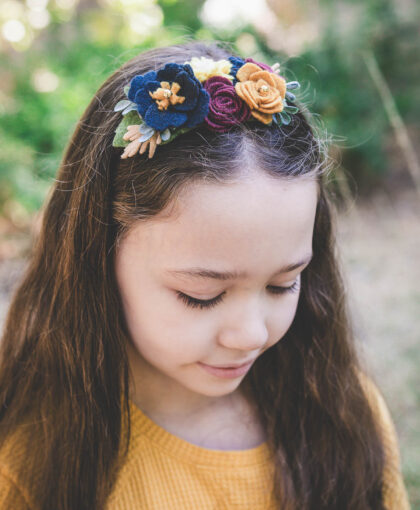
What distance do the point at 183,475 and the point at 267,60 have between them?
13.7 feet

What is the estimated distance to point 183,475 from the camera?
136 cm

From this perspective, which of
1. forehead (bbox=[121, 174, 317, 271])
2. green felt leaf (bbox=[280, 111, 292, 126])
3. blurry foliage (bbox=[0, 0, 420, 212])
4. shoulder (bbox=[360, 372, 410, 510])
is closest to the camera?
forehead (bbox=[121, 174, 317, 271])

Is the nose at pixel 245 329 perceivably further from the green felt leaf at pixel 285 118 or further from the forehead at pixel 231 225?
the green felt leaf at pixel 285 118

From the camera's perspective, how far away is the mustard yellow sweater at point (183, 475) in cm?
132

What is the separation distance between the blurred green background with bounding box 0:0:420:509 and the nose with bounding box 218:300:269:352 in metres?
2.75

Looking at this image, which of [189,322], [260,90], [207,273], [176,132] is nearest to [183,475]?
[189,322]

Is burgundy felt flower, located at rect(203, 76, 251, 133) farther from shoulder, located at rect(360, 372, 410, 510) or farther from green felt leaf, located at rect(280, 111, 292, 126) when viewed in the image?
shoulder, located at rect(360, 372, 410, 510)

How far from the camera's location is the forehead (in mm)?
1024

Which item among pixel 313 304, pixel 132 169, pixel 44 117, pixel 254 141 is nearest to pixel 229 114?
pixel 254 141

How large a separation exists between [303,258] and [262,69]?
0.43 meters

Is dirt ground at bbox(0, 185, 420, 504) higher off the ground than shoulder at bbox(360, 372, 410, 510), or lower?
higher

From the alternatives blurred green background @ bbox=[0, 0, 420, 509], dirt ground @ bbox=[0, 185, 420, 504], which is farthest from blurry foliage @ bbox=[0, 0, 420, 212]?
dirt ground @ bbox=[0, 185, 420, 504]

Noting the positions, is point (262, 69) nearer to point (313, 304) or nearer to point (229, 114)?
point (229, 114)

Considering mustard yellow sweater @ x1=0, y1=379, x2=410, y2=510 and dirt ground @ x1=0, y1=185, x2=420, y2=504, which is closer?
mustard yellow sweater @ x1=0, y1=379, x2=410, y2=510
